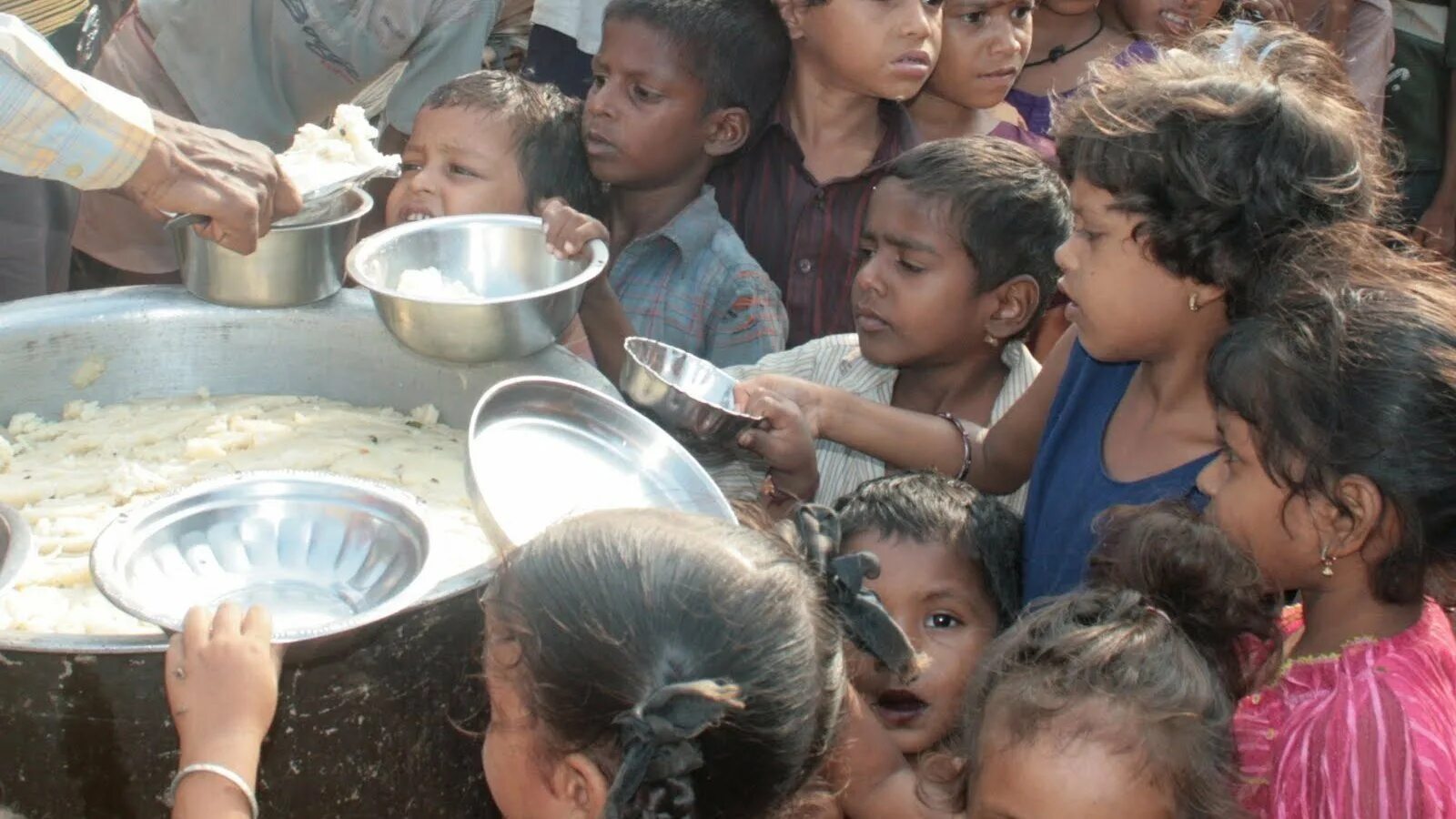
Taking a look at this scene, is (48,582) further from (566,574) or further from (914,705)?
(914,705)

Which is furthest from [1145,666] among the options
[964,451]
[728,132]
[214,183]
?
[728,132]

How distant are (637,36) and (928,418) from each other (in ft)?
3.66

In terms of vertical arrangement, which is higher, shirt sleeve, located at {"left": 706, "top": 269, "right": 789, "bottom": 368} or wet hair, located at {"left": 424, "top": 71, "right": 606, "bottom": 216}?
wet hair, located at {"left": 424, "top": 71, "right": 606, "bottom": 216}

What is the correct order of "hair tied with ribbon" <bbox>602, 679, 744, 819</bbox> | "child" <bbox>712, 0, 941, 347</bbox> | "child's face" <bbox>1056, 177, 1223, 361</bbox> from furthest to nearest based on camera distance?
"child" <bbox>712, 0, 941, 347</bbox> → "child's face" <bbox>1056, 177, 1223, 361</bbox> → "hair tied with ribbon" <bbox>602, 679, 744, 819</bbox>

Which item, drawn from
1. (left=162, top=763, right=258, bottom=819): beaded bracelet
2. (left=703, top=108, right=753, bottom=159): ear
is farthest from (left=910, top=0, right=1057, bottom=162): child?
(left=162, top=763, right=258, bottom=819): beaded bracelet

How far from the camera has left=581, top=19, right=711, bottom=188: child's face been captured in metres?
2.92

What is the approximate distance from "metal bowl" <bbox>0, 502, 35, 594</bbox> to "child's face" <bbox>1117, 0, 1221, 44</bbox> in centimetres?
295

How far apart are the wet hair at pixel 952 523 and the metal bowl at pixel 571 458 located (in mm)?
377

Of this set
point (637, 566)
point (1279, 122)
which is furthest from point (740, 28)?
point (637, 566)

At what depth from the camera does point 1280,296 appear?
1729 mm

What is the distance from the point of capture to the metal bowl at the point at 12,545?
149 cm

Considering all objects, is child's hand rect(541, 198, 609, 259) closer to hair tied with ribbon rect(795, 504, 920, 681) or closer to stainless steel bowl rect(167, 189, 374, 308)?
stainless steel bowl rect(167, 189, 374, 308)

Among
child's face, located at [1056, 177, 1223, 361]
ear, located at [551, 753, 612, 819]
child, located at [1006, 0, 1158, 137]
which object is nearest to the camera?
ear, located at [551, 753, 612, 819]

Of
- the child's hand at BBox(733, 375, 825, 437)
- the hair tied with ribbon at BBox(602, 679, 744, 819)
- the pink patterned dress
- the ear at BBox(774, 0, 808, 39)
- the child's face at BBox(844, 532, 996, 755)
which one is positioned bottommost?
the child's face at BBox(844, 532, 996, 755)
